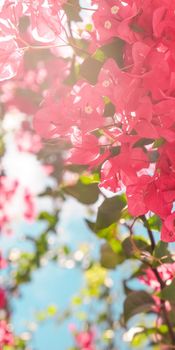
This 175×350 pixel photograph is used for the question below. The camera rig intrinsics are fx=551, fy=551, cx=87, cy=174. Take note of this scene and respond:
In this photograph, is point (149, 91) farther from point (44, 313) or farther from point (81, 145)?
point (44, 313)

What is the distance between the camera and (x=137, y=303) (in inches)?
59.9

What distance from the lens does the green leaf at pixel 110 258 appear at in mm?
1770

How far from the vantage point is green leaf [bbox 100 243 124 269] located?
177 centimetres

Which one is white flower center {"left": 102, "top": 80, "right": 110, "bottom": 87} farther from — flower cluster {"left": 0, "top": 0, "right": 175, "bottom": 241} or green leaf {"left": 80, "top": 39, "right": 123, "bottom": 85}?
green leaf {"left": 80, "top": 39, "right": 123, "bottom": 85}

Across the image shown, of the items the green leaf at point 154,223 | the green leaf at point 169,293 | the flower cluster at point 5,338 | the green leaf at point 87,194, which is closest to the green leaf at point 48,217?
the flower cluster at point 5,338

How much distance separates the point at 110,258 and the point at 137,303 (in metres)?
0.28

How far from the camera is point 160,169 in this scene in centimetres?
79

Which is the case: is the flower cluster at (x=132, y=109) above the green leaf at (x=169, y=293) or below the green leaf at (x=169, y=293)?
above

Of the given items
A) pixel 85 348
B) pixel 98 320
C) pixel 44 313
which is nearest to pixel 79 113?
pixel 85 348

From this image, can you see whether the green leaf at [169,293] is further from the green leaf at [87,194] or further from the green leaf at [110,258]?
the green leaf at [110,258]

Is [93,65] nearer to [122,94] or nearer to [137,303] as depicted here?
[122,94]

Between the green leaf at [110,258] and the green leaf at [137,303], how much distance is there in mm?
210

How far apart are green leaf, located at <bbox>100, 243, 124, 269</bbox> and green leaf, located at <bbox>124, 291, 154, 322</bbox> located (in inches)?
8.3

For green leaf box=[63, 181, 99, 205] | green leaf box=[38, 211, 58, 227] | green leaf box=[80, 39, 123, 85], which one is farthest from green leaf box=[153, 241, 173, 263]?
green leaf box=[38, 211, 58, 227]
